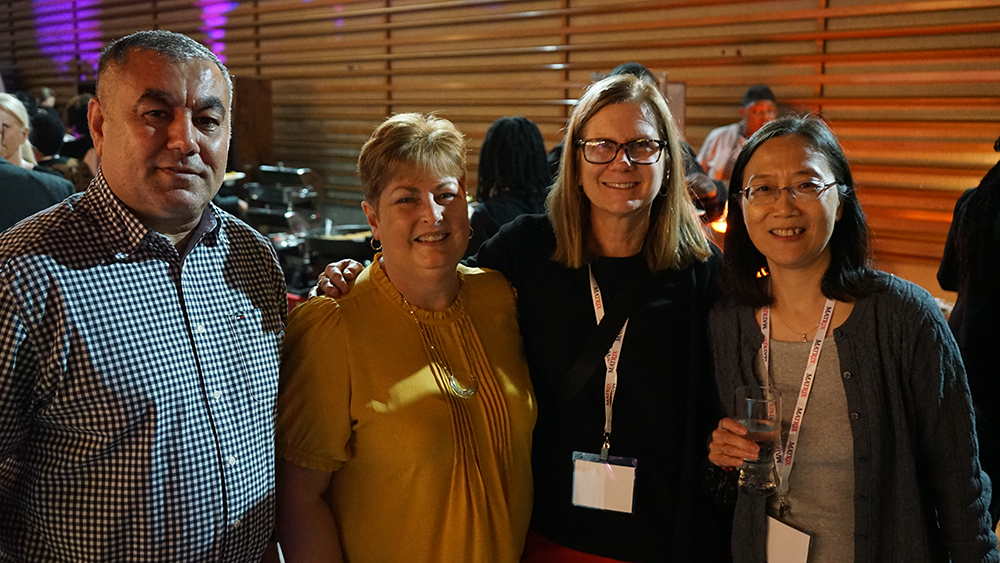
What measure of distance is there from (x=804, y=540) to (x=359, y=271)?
3.93 feet

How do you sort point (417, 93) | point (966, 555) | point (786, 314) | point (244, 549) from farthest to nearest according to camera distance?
point (417, 93) < point (786, 314) < point (966, 555) < point (244, 549)

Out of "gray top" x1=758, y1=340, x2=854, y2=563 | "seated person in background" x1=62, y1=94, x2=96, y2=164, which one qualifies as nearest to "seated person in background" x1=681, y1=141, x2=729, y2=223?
"gray top" x1=758, y1=340, x2=854, y2=563

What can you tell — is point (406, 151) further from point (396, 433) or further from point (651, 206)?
point (651, 206)

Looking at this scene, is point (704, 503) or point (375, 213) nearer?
point (375, 213)

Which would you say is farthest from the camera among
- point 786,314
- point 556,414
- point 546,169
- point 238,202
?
point 238,202

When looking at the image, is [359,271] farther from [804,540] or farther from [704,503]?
[804,540]

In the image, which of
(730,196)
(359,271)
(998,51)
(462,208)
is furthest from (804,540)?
(998,51)

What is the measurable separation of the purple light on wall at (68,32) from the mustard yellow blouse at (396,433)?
1203 cm

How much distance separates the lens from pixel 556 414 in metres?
1.89

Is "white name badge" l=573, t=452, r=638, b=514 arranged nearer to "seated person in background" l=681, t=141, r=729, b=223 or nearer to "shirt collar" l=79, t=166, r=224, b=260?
"shirt collar" l=79, t=166, r=224, b=260

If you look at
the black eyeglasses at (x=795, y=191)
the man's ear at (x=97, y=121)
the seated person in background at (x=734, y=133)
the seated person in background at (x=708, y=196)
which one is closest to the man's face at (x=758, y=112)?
the seated person in background at (x=734, y=133)

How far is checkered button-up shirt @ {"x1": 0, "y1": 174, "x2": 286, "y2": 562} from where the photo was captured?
125 cm

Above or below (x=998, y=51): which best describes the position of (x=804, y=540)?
below

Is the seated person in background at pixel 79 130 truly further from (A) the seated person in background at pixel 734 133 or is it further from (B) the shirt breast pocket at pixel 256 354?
(B) the shirt breast pocket at pixel 256 354
